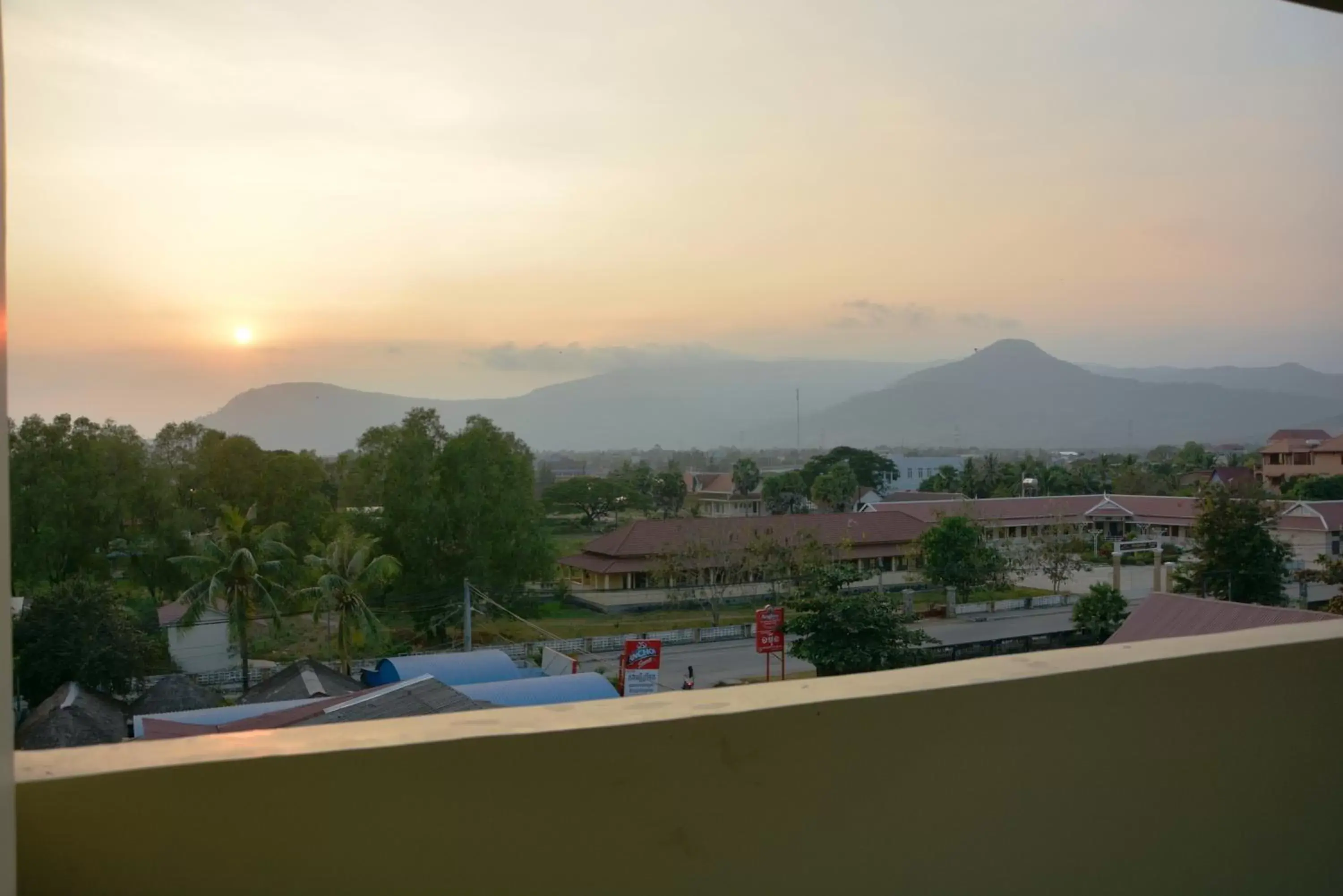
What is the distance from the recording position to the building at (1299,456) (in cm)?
333

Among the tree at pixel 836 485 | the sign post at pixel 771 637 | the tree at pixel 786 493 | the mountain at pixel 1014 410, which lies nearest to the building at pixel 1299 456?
the mountain at pixel 1014 410

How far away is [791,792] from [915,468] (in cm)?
765

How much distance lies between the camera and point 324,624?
8273mm

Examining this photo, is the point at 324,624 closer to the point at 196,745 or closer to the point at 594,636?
the point at 594,636

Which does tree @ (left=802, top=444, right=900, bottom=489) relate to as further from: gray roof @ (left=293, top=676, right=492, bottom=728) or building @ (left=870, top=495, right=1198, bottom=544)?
gray roof @ (left=293, top=676, right=492, bottom=728)

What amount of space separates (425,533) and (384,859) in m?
8.69

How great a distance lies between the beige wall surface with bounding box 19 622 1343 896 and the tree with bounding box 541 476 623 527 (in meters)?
7.49

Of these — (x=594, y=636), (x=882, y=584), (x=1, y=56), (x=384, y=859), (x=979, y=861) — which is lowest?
(x=594, y=636)

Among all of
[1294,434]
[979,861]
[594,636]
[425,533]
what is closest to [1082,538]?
[1294,434]

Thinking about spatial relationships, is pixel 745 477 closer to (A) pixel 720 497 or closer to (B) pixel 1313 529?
(A) pixel 720 497

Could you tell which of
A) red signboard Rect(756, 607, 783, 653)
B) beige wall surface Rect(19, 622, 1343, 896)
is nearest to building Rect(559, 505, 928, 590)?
red signboard Rect(756, 607, 783, 653)

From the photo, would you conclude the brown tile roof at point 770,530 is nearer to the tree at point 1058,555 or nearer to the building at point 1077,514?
the building at point 1077,514

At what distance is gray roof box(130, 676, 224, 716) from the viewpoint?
→ 6.08 meters

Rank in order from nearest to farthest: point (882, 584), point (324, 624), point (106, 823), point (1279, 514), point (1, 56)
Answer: point (1, 56), point (106, 823), point (1279, 514), point (882, 584), point (324, 624)
